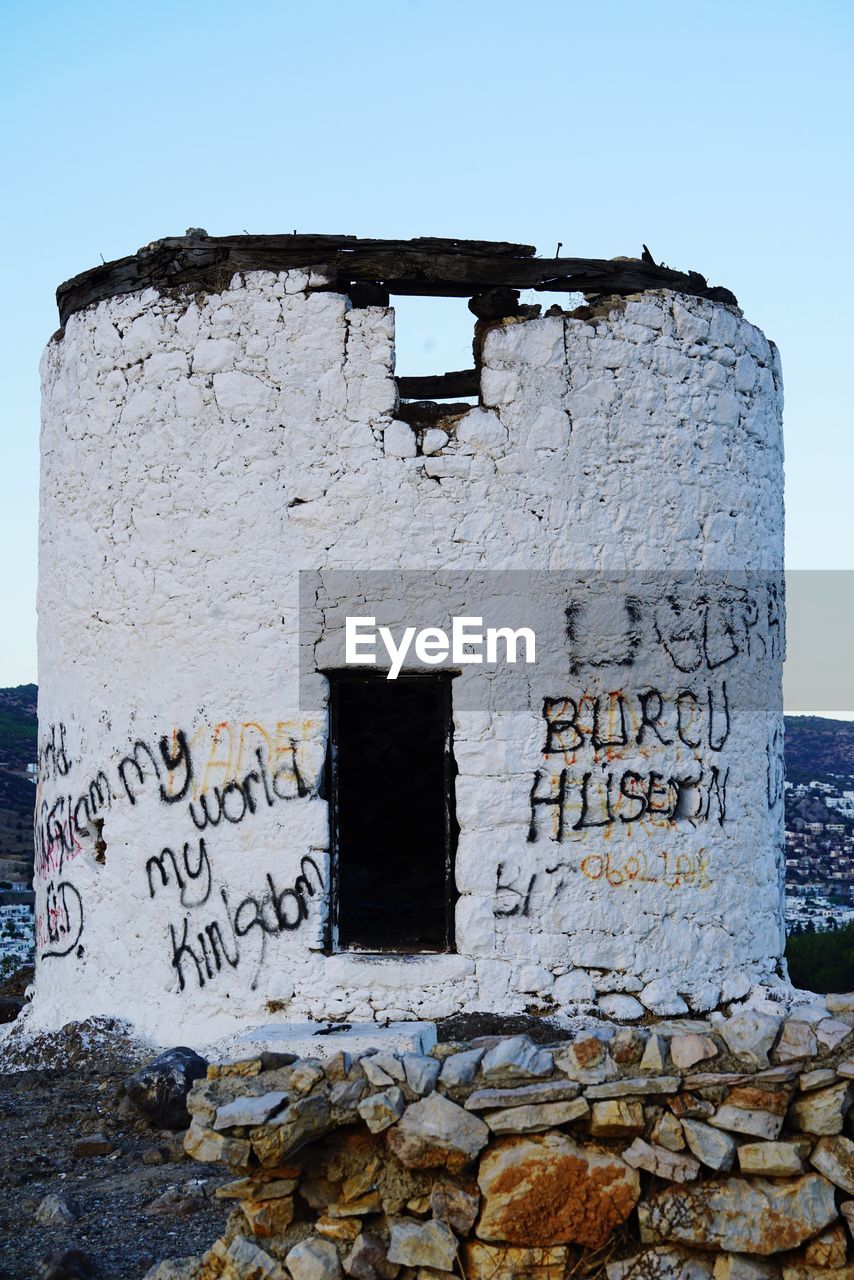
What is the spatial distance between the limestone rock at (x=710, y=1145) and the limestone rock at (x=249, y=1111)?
1.30m

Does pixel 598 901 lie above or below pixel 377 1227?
above

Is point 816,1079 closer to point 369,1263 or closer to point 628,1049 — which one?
point 628,1049

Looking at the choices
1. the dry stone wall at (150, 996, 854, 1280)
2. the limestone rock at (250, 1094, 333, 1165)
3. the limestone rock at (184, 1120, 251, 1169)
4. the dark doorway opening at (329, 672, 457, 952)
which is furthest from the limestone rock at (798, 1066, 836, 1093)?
the dark doorway opening at (329, 672, 457, 952)

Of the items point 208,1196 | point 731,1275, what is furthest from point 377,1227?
point 208,1196

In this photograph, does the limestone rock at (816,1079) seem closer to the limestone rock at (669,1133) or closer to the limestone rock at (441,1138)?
the limestone rock at (669,1133)

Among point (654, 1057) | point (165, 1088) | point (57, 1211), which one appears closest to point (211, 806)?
point (165, 1088)

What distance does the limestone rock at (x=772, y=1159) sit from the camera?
399 cm

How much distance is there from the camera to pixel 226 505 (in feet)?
23.9

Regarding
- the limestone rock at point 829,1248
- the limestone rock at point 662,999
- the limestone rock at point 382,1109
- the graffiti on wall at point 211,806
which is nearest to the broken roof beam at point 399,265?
the graffiti on wall at point 211,806

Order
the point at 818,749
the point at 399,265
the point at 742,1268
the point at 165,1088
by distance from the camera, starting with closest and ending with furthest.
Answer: the point at 742,1268 < the point at 165,1088 < the point at 399,265 < the point at 818,749

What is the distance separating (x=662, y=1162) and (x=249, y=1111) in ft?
4.31

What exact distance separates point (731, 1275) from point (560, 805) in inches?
127

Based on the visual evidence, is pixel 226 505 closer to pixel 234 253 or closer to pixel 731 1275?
pixel 234 253

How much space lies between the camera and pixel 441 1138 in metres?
4.10
